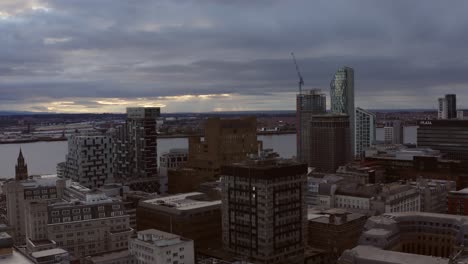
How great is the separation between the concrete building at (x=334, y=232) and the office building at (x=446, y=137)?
92.9 metres

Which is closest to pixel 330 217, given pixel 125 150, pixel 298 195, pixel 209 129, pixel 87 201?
pixel 298 195

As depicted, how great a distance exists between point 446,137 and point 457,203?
71.3 meters

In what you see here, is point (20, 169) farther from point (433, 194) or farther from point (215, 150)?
point (433, 194)

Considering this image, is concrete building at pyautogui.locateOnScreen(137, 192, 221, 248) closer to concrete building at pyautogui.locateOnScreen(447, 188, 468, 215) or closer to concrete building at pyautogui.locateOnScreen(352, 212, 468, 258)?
concrete building at pyautogui.locateOnScreen(352, 212, 468, 258)

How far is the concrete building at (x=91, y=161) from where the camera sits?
392 feet

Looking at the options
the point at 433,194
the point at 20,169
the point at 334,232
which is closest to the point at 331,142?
the point at 433,194

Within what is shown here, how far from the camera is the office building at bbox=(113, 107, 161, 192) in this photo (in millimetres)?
132625

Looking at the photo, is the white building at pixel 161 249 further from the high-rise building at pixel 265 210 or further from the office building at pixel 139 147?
the office building at pixel 139 147

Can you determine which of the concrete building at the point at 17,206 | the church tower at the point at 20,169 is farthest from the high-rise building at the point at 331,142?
the concrete building at the point at 17,206

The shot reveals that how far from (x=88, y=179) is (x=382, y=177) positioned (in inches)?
2914

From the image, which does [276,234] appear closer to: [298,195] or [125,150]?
[298,195]

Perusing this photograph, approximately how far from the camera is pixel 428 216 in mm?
76188

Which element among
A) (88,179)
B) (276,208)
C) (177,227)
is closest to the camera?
(276,208)

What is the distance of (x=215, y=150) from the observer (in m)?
123
